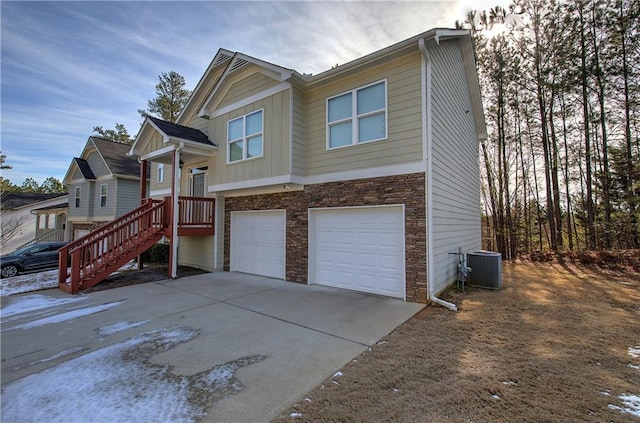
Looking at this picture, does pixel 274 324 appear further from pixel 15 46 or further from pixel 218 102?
pixel 15 46

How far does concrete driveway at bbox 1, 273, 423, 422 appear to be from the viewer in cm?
293

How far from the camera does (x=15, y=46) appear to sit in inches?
298

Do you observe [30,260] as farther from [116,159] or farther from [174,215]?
[116,159]

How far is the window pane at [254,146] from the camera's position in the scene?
29.1 ft

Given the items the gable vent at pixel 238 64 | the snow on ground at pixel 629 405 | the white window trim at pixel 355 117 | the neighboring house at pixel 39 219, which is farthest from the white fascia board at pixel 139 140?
the neighboring house at pixel 39 219

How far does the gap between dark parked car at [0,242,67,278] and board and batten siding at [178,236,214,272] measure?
5.76 metres

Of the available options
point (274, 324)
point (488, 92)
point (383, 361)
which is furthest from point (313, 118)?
point (488, 92)

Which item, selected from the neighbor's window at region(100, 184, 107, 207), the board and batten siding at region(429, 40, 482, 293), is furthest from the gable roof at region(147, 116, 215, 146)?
the neighbor's window at region(100, 184, 107, 207)

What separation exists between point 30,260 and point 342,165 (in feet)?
44.5

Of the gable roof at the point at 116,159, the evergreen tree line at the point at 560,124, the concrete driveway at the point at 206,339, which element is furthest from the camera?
the gable roof at the point at 116,159

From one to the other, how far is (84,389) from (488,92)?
17815 millimetres

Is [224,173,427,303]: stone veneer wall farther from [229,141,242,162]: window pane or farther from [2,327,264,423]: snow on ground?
[2,327,264,423]: snow on ground

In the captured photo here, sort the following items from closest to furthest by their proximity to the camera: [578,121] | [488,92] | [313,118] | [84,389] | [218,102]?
[84,389] → [313,118] → [218,102] → [578,121] → [488,92]

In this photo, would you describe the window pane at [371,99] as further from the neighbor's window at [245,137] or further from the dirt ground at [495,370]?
the dirt ground at [495,370]
